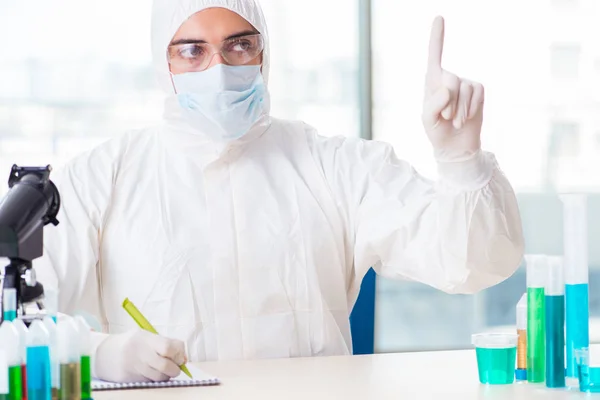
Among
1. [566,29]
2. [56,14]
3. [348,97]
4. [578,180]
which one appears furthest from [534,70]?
[56,14]

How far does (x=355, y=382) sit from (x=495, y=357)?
24 cm

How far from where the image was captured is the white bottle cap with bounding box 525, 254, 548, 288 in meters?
1.54

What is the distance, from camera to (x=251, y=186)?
213cm

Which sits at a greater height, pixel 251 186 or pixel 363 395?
pixel 251 186

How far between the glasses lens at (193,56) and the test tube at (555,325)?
937 millimetres

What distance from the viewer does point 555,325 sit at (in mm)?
1536

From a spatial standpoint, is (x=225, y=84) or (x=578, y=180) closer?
(x=225, y=84)

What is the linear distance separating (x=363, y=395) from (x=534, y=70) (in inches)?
117

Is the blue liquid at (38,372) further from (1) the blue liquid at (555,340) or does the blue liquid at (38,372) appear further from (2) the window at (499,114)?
(2) the window at (499,114)

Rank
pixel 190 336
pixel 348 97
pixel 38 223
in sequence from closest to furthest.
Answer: pixel 38 223 < pixel 190 336 < pixel 348 97

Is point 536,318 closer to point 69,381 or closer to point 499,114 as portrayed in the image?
point 69,381

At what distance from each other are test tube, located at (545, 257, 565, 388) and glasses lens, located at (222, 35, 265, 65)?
90 centimetres

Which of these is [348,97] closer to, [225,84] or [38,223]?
[225,84]

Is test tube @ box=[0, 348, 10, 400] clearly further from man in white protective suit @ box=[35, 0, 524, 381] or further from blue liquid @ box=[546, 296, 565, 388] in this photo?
blue liquid @ box=[546, 296, 565, 388]
